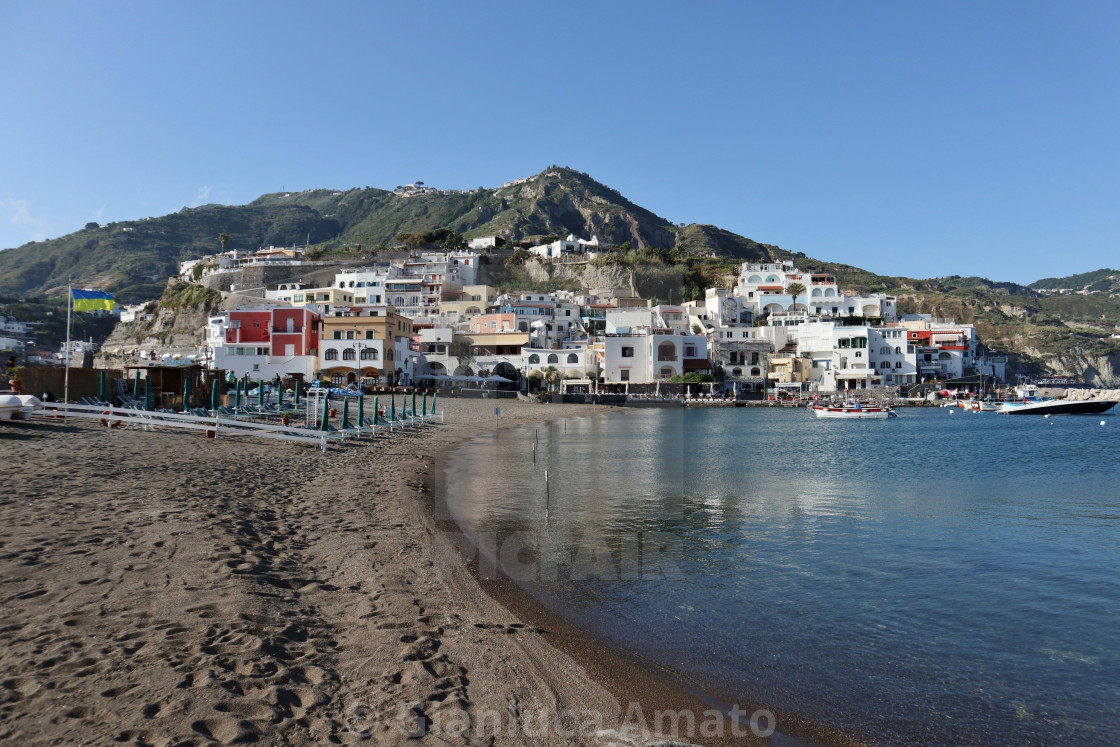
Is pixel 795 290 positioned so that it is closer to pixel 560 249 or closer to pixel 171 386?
pixel 560 249

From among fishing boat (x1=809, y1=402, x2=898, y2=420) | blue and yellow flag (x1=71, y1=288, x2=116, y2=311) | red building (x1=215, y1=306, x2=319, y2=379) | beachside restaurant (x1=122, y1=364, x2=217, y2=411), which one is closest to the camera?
blue and yellow flag (x1=71, y1=288, x2=116, y2=311)

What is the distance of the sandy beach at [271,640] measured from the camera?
176 inches

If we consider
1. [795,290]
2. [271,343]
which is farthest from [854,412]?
[271,343]

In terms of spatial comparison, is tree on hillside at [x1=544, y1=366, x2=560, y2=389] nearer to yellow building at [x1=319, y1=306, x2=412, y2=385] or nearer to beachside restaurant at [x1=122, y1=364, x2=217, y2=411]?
yellow building at [x1=319, y1=306, x2=412, y2=385]

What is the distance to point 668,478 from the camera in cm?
2017

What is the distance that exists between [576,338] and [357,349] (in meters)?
28.5

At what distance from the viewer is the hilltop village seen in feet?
199

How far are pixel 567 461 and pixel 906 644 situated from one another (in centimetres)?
1740

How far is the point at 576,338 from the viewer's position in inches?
3155

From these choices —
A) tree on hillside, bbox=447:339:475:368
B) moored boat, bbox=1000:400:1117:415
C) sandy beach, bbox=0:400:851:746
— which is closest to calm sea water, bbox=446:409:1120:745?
sandy beach, bbox=0:400:851:746

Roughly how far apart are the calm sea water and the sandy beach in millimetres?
887

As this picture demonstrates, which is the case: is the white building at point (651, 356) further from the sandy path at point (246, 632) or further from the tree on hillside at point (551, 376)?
the sandy path at point (246, 632)

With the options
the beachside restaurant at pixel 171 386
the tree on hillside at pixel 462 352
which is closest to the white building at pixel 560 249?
the tree on hillside at pixel 462 352

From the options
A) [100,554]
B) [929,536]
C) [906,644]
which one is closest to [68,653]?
[100,554]
